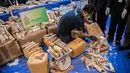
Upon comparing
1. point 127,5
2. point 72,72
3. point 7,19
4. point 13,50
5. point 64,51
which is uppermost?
point 127,5

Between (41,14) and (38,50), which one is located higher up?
(41,14)

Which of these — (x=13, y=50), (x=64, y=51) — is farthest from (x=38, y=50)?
(x=64, y=51)

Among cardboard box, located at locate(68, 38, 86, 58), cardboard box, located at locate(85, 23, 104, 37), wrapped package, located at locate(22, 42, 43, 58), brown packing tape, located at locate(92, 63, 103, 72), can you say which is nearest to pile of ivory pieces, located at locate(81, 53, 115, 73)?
brown packing tape, located at locate(92, 63, 103, 72)

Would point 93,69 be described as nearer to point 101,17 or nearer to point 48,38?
point 48,38

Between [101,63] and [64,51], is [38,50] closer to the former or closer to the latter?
[64,51]

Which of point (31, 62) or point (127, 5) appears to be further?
point (127, 5)

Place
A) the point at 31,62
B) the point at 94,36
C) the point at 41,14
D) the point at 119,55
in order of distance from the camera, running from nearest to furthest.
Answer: the point at 31,62 → the point at 119,55 → the point at 94,36 → the point at 41,14

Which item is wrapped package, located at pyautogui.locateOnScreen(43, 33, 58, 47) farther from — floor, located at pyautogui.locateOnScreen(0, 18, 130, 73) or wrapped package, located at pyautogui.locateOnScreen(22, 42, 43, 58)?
floor, located at pyautogui.locateOnScreen(0, 18, 130, 73)

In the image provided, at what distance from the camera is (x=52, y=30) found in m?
3.35

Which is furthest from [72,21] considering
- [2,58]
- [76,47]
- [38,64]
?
[2,58]

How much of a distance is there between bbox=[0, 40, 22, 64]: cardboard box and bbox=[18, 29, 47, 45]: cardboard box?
5.1 inches

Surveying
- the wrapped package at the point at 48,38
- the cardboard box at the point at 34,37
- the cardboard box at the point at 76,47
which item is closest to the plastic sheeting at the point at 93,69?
the cardboard box at the point at 76,47

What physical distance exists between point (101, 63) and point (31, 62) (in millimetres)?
1266

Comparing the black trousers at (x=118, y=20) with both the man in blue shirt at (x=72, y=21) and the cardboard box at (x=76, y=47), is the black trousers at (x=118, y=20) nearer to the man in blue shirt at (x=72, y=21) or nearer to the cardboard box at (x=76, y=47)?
the man in blue shirt at (x=72, y=21)
